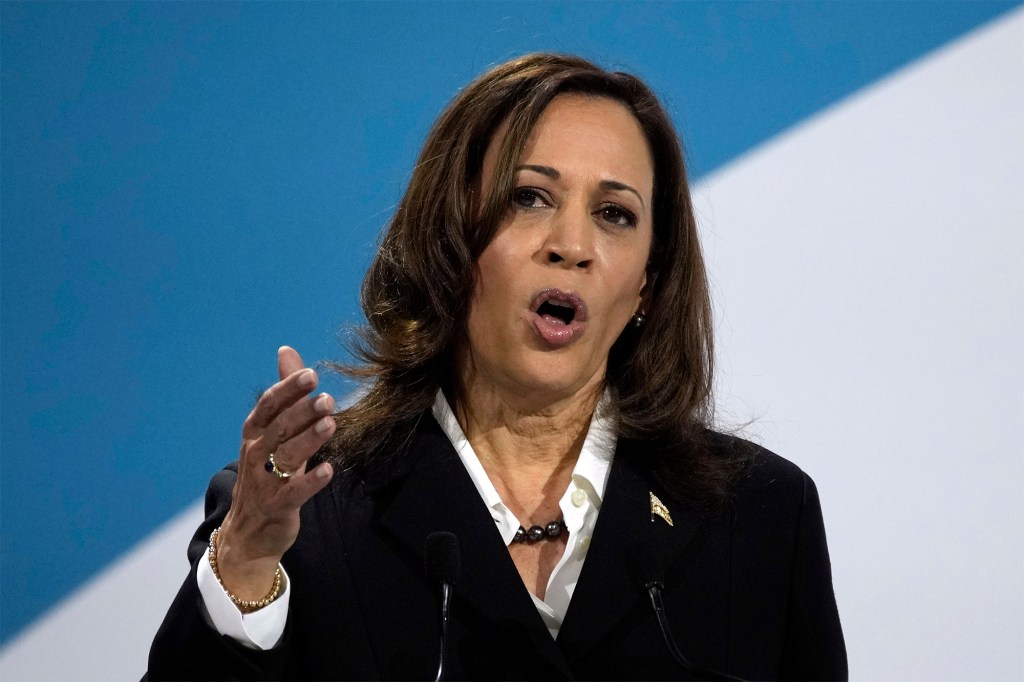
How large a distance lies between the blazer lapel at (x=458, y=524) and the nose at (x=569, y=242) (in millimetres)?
273

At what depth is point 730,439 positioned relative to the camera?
156 centimetres

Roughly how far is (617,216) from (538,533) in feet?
1.40

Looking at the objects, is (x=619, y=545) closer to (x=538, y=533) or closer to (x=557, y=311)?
(x=538, y=533)

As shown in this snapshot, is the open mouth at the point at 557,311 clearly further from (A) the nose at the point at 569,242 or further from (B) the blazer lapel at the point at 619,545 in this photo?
(B) the blazer lapel at the point at 619,545

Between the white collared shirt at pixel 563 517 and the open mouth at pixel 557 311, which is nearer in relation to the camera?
the white collared shirt at pixel 563 517

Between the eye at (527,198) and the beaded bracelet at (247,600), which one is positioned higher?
the eye at (527,198)

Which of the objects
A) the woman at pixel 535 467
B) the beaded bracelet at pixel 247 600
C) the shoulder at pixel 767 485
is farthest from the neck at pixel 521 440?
the beaded bracelet at pixel 247 600

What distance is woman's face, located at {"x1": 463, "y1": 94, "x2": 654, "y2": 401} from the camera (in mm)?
1363

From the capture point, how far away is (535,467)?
4.75 ft

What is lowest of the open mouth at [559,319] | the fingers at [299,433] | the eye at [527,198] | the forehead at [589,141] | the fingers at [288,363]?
the fingers at [299,433]

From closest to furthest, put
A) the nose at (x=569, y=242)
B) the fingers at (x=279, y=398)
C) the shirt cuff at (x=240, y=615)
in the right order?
the fingers at (x=279, y=398), the shirt cuff at (x=240, y=615), the nose at (x=569, y=242)

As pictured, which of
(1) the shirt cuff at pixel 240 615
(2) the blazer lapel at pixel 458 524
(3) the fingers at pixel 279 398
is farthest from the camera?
(2) the blazer lapel at pixel 458 524

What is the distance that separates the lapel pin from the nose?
31cm

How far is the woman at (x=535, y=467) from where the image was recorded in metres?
1.22
